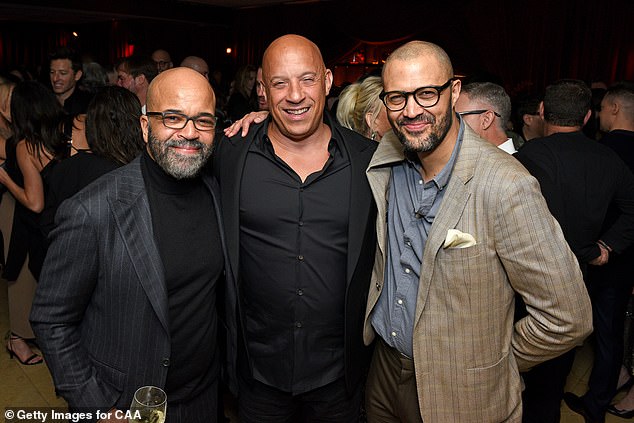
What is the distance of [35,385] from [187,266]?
218 centimetres

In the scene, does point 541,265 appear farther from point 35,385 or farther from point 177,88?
point 35,385

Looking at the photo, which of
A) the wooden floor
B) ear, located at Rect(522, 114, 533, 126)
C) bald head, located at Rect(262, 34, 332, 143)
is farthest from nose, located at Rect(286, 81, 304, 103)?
ear, located at Rect(522, 114, 533, 126)

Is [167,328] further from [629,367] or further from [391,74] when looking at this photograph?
[629,367]

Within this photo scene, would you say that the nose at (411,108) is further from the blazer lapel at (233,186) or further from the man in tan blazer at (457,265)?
the blazer lapel at (233,186)

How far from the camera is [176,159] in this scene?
65.2 inches

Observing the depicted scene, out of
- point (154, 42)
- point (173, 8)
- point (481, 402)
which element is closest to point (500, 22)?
point (173, 8)

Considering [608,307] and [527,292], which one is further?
[608,307]

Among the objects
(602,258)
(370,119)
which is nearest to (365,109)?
(370,119)

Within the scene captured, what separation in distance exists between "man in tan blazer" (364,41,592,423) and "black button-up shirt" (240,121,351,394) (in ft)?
0.55

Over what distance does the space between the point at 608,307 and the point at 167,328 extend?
2628 millimetres

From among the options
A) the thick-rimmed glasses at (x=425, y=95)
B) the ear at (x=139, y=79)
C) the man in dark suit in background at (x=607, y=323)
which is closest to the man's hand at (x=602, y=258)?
the man in dark suit in background at (x=607, y=323)

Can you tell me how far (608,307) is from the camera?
3105 mm

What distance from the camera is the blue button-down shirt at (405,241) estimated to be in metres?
1.64

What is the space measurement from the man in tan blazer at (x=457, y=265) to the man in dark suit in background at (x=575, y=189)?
42.4 inches
